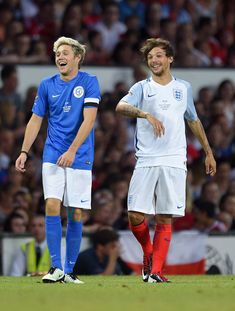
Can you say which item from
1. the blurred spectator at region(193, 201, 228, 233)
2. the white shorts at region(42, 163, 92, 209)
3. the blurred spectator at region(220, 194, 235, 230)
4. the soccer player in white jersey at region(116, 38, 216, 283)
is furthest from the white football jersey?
the blurred spectator at region(220, 194, 235, 230)

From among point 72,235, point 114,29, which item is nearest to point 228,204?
point 114,29

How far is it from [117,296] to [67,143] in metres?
2.43

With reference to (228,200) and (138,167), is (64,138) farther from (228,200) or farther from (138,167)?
(228,200)

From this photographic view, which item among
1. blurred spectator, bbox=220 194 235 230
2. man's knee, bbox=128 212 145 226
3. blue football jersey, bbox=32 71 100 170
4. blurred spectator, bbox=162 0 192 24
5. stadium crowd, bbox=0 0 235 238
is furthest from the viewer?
blurred spectator, bbox=162 0 192 24

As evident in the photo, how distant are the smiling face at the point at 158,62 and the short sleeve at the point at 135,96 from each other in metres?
0.21

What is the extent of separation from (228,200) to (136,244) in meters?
2.99

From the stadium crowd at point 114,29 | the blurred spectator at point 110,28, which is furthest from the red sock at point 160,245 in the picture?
the blurred spectator at point 110,28

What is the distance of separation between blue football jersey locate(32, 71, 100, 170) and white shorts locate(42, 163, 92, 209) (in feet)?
0.23

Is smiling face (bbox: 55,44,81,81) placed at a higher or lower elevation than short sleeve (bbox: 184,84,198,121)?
higher

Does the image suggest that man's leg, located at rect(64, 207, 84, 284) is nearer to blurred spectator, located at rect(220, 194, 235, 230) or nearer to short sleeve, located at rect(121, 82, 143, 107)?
short sleeve, located at rect(121, 82, 143, 107)

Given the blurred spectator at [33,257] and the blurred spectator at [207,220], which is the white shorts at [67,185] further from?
the blurred spectator at [207,220]

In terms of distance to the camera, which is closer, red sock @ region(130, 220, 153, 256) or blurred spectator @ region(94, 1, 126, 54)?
red sock @ region(130, 220, 153, 256)

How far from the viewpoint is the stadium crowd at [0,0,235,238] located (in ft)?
57.8

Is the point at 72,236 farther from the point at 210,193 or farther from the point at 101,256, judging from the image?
the point at 210,193
